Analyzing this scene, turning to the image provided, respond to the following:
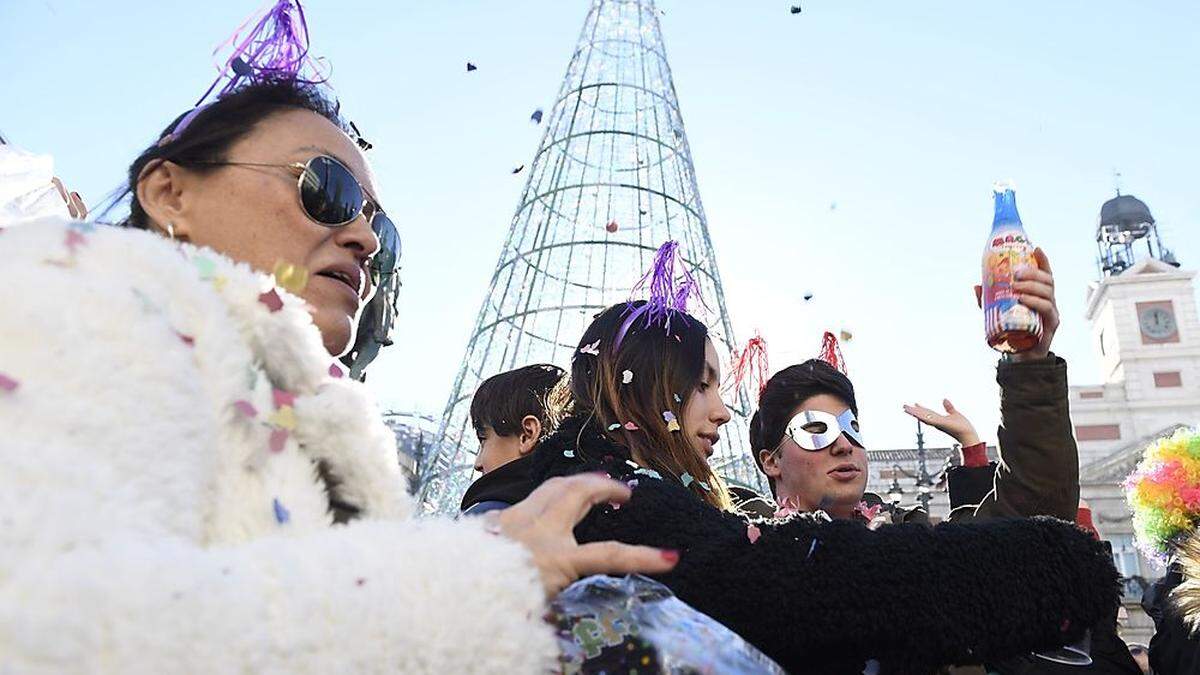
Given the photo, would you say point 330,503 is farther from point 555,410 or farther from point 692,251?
point 692,251

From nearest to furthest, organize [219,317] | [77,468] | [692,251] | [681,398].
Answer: [77,468], [219,317], [681,398], [692,251]

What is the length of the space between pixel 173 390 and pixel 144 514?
0.39 feet

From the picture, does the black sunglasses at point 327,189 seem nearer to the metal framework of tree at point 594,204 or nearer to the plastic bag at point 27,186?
the plastic bag at point 27,186

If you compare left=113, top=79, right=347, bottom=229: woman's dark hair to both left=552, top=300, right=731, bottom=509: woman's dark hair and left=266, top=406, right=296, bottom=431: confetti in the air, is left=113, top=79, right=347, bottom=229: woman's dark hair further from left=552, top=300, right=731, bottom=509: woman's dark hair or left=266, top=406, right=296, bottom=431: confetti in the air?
left=552, top=300, right=731, bottom=509: woman's dark hair

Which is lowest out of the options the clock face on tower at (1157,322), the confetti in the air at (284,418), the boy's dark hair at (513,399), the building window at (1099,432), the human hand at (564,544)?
the human hand at (564,544)

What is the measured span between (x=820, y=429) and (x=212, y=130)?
6.10 ft

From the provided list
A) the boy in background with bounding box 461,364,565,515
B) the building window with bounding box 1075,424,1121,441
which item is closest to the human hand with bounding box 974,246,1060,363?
the boy in background with bounding box 461,364,565,515

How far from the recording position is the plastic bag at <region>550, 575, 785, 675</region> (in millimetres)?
940

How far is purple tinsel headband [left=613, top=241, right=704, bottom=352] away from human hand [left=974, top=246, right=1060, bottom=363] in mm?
753

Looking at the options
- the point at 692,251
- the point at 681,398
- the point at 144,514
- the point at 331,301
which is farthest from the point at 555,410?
the point at 692,251

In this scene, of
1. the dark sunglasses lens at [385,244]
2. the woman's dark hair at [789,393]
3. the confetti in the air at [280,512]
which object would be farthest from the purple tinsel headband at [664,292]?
the confetti in the air at [280,512]

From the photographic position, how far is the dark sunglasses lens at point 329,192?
1413mm

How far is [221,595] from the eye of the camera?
73 centimetres

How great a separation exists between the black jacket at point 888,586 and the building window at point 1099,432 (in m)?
41.4
